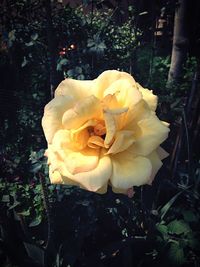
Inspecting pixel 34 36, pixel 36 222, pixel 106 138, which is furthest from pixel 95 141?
pixel 34 36

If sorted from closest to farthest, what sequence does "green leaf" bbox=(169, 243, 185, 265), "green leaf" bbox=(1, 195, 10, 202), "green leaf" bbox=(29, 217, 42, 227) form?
1. "green leaf" bbox=(169, 243, 185, 265)
2. "green leaf" bbox=(29, 217, 42, 227)
3. "green leaf" bbox=(1, 195, 10, 202)

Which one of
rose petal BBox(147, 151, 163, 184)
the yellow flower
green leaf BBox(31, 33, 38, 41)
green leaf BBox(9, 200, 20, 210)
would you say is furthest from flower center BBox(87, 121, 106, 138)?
green leaf BBox(31, 33, 38, 41)

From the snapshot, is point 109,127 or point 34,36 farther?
Result: point 34,36

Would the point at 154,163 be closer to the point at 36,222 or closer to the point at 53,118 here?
the point at 53,118

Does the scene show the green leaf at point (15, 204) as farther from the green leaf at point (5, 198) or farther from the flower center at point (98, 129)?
the flower center at point (98, 129)

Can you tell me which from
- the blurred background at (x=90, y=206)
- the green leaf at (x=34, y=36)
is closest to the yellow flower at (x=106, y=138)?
the blurred background at (x=90, y=206)

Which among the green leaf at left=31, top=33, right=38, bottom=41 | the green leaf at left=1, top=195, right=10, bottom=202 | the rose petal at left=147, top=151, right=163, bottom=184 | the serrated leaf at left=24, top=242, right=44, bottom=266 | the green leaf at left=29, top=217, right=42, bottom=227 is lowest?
the serrated leaf at left=24, top=242, right=44, bottom=266

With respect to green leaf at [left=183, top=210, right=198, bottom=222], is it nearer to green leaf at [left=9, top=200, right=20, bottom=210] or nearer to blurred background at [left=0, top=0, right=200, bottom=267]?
blurred background at [left=0, top=0, right=200, bottom=267]

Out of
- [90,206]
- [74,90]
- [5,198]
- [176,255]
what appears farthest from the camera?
[5,198]
